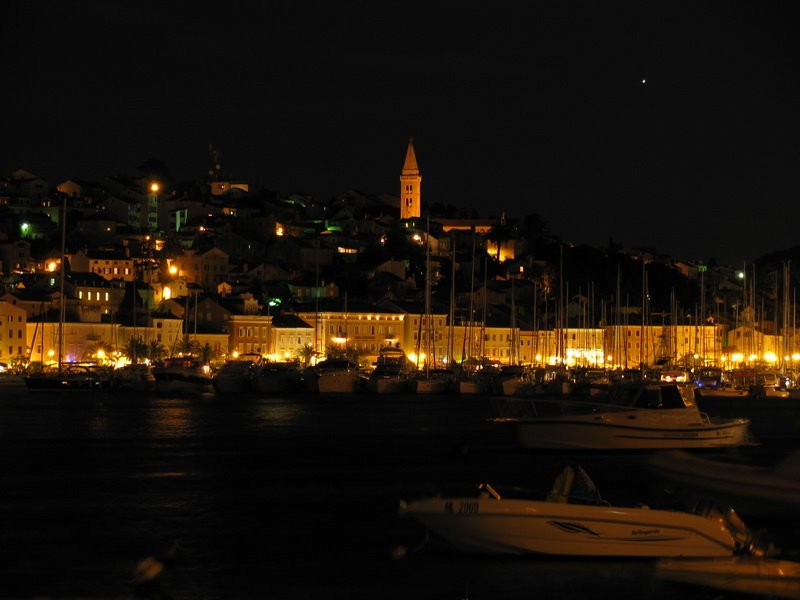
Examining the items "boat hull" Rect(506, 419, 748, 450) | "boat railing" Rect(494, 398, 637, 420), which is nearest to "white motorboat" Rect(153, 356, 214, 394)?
"boat railing" Rect(494, 398, 637, 420)

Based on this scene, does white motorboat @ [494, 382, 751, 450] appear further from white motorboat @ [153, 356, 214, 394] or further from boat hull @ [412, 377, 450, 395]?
white motorboat @ [153, 356, 214, 394]

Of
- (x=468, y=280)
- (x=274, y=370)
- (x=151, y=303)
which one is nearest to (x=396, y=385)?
(x=274, y=370)

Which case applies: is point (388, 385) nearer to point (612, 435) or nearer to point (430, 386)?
point (430, 386)

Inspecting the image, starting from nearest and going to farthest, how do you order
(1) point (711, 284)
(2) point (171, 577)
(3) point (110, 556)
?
(2) point (171, 577), (3) point (110, 556), (1) point (711, 284)

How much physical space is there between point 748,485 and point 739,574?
3523 mm

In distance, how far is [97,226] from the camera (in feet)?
423

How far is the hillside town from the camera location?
3644 inches

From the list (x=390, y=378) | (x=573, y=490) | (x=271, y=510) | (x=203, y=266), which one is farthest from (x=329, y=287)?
(x=573, y=490)

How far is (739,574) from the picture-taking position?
576 inches

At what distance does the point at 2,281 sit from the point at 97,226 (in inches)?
788

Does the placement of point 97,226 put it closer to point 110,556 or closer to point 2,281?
point 2,281

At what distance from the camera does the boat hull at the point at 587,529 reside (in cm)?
1499

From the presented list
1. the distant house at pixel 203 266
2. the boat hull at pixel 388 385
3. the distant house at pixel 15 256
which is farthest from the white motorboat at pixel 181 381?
the distant house at pixel 15 256

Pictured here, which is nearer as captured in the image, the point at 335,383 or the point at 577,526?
the point at 577,526
